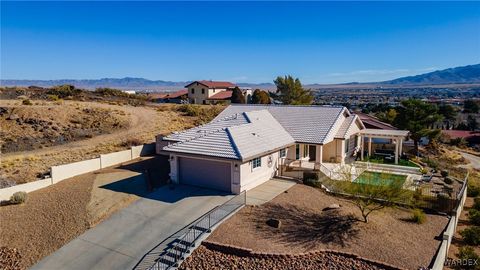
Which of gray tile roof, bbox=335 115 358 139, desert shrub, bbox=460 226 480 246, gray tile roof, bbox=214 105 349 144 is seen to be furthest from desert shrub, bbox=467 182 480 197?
gray tile roof, bbox=214 105 349 144

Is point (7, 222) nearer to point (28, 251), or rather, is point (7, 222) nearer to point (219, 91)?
point (28, 251)

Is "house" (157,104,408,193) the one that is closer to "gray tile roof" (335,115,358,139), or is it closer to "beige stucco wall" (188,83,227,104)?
"gray tile roof" (335,115,358,139)

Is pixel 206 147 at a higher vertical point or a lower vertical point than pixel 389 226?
higher

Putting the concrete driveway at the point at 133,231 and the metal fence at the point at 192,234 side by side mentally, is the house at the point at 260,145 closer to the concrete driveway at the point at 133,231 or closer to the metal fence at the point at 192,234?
the concrete driveway at the point at 133,231

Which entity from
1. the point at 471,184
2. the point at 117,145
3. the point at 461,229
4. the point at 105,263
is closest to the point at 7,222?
the point at 105,263

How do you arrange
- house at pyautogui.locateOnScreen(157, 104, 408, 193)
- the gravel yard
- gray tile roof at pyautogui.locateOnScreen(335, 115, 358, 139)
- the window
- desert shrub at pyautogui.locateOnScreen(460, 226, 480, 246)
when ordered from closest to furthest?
the gravel yard, desert shrub at pyautogui.locateOnScreen(460, 226, 480, 246), house at pyautogui.locateOnScreen(157, 104, 408, 193), the window, gray tile roof at pyautogui.locateOnScreen(335, 115, 358, 139)

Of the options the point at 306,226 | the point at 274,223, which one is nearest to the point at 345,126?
the point at 306,226

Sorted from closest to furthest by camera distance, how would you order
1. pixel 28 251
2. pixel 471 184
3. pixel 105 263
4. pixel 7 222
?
1. pixel 105 263
2. pixel 28 251
3. pixel 7 222
4. pixel 471 184

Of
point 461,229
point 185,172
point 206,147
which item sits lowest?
point 461,229
